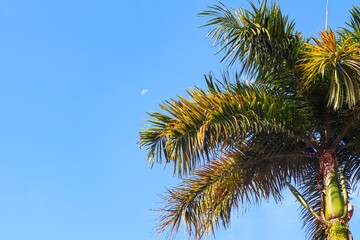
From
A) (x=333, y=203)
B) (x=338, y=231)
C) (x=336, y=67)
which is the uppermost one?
(x=336, y=67)

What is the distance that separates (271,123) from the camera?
426 inches

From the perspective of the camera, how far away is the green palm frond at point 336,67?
32.4ft

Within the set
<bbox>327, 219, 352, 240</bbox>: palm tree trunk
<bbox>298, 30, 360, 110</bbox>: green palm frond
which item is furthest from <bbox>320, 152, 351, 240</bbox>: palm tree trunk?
<bbox>298, 30, 360, 110</bbox>: green palm frond

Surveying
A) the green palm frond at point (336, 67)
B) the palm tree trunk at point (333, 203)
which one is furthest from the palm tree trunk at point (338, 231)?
the green palm frond at point (336, 67)

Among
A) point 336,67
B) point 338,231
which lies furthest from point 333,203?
point 336,67

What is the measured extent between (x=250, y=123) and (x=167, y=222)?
2.48 m

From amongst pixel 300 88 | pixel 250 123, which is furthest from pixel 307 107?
pixel 250 123

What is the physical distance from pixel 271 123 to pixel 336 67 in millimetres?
1480

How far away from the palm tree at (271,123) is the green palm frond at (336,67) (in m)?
0.01

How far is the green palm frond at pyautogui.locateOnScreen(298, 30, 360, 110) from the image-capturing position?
32.4 ft

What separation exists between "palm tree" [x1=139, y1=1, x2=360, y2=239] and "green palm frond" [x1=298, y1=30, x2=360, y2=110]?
0.01 meters

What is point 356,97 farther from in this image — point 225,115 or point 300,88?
point 225,115

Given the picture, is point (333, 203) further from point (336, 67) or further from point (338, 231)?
point (336, 67)

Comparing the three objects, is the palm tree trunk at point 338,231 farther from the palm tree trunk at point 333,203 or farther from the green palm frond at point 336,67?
the green palm frond at point 336,67
